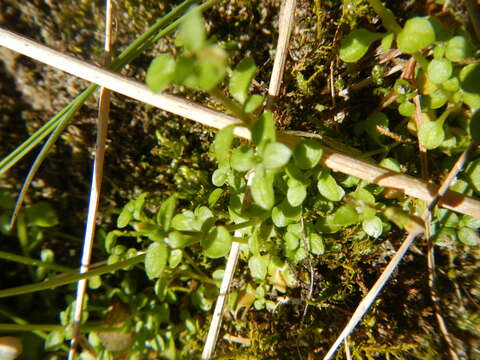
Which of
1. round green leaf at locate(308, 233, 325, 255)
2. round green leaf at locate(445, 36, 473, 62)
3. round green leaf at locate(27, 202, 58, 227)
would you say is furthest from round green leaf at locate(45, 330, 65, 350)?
round green leaf at locate(445, 36, 473, 62)

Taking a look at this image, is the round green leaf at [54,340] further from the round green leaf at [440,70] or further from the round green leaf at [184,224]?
the round green leaf at [440,70]

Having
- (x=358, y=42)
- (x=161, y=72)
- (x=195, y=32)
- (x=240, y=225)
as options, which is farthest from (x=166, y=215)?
(x=358, y=42)

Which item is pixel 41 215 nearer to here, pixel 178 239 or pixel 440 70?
pixel 178 239

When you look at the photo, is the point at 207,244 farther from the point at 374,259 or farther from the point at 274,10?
the point at 274,10

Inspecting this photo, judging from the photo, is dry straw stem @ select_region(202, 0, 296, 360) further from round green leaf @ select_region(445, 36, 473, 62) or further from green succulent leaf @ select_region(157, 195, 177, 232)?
round green leaf @ select_region(445, 36, 473, 62)

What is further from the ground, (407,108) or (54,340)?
(407,108)

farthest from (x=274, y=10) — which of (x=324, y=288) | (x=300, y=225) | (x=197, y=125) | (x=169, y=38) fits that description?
(x=324, y=288)
